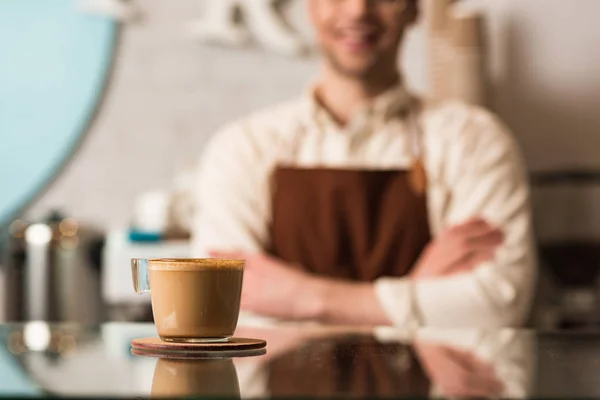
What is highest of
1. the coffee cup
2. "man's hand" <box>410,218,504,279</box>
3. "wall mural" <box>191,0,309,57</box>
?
"wall mural" <box>191,0,309,57</box>

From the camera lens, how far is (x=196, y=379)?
62 cm

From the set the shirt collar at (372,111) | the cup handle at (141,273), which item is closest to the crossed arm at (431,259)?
the shirt collar at (372,111)

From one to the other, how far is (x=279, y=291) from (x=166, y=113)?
1279 mm

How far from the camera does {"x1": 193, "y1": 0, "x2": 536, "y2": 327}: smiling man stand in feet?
6.81

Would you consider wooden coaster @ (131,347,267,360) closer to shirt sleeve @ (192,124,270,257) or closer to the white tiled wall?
shirt sleeve @ (192,124,270,257)

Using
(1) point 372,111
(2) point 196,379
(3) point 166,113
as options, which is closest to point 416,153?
(1) point 372,111

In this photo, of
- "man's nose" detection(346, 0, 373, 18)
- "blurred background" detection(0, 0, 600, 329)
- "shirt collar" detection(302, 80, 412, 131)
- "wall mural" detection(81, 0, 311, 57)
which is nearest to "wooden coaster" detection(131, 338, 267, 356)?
"shirt collar" detection(302, 80, 412, 131)

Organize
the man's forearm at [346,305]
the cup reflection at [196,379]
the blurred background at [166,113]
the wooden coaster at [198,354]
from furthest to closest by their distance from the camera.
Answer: the blurred background at [166,113], the man's forearm at [346,305], the wooden coaster at [198,354], the cup reflection at [196,379]

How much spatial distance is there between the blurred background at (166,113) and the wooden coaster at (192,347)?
1.90 metres

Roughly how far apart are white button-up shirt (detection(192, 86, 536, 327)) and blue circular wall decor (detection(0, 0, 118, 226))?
3.26 ft

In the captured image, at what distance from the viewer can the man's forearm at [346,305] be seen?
2.02 meters

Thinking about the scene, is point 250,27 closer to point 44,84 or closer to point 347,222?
point 44,84

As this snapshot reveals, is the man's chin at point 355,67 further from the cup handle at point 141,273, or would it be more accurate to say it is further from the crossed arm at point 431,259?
the cup handle at point 141,273

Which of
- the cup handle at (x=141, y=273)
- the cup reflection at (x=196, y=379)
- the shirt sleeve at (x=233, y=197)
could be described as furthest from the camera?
the shirt sleeve at (x=233, y=197)
